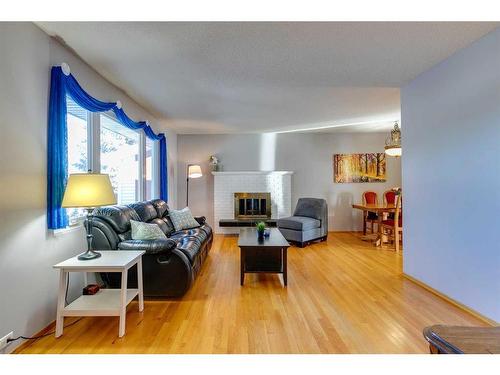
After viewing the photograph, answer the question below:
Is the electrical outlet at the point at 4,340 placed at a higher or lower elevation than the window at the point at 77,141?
lower

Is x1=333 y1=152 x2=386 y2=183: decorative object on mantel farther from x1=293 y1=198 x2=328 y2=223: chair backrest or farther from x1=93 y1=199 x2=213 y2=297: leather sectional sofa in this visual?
x1=93 y1=199 x2=213 y2=297: leather sectional sofa

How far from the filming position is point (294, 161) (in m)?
6.51

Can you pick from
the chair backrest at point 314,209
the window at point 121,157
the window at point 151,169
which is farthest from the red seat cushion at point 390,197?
the window at point 121,157

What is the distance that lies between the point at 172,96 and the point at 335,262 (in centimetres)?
345

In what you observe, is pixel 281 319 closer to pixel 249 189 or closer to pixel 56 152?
pixel 56 152

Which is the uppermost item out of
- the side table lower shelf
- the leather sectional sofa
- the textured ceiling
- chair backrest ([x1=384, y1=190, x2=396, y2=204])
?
the textured ceiling

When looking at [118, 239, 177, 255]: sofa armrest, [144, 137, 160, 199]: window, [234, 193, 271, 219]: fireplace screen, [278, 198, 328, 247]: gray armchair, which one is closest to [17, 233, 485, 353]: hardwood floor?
[118, 239, 177, 255]: sofa armrest

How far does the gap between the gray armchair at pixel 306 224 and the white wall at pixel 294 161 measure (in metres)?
0.98

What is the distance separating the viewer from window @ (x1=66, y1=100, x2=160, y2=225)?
2.74m

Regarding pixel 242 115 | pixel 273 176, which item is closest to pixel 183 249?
pixel 242 115

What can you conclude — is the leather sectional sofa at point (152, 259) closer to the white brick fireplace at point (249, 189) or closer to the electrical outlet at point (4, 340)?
the electrical outlet at point (4, 340)

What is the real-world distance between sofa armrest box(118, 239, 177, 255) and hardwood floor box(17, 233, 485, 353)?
1.77 ft

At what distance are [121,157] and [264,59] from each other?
8.60ft

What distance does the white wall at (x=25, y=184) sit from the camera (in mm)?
1795
